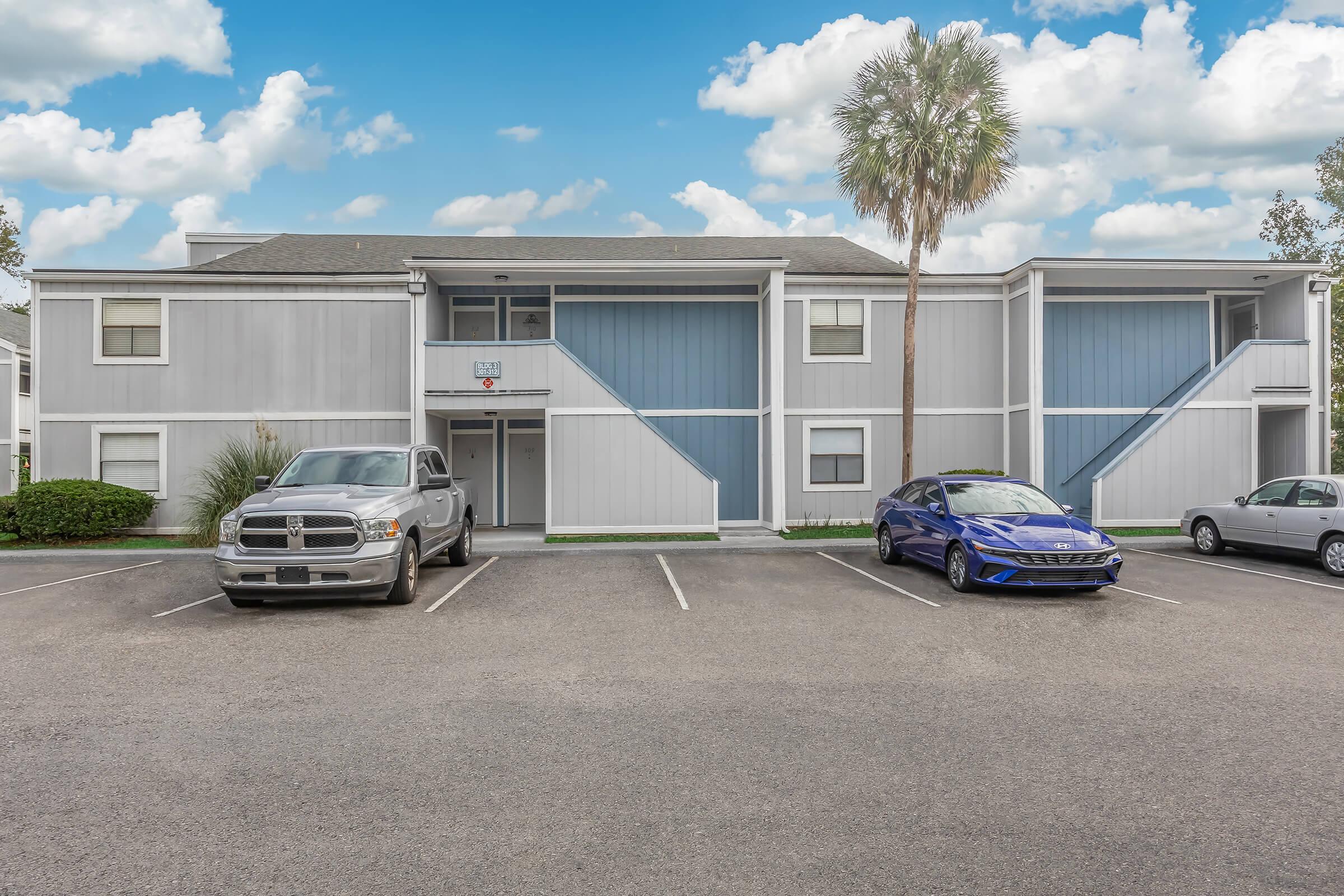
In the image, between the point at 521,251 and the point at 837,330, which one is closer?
the point at 837,330

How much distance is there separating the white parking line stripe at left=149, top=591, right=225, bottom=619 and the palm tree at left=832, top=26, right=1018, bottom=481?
1281 centimetres

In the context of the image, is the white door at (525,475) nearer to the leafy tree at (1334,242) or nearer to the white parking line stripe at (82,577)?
the white parking line stripe at (82,577)

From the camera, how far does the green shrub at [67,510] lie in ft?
48.2

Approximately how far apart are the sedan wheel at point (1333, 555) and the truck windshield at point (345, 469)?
1294cm

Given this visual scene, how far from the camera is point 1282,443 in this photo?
17.7 m

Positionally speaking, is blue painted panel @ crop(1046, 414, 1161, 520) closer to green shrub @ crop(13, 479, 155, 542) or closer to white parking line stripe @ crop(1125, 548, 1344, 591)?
white parking line stripe @ crop(1125, 548, 1344, 591)

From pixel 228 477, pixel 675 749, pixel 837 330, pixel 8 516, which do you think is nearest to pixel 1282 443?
pixel 837 330

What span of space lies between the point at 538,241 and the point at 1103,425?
1497 centimetres

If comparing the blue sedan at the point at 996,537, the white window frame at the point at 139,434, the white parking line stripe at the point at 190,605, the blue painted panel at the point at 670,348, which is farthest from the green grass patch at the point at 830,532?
the white window frame at the point at 139,434

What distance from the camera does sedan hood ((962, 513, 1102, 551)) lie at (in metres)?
9.56

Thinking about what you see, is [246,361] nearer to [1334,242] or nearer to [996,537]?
[996,537]

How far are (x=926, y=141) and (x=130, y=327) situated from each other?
17.0 metres

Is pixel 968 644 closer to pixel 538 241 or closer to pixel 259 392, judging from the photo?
pixel 259 392

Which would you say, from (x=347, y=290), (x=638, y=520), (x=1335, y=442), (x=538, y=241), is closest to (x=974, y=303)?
(x=638, y=520)
